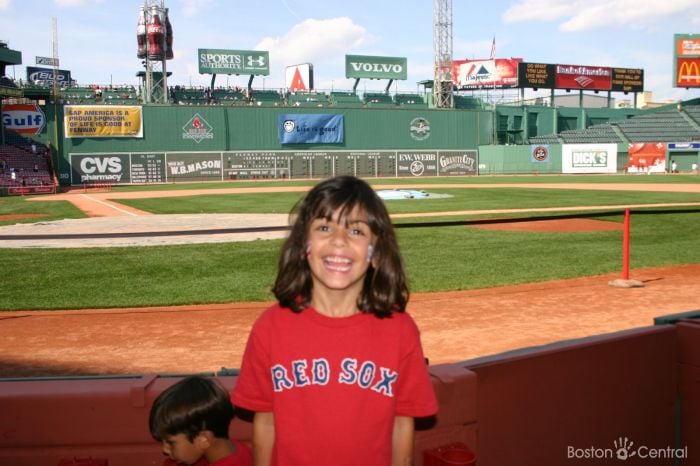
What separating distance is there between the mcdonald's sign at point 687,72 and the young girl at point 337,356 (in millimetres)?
77480

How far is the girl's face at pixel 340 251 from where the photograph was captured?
7.65 feet

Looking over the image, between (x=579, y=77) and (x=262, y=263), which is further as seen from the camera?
(x=579, y=77)

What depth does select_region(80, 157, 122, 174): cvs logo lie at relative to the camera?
51781 millimetres

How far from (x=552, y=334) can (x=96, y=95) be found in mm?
59926

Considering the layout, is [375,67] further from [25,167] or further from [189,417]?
[189,417]

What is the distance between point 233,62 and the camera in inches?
2795

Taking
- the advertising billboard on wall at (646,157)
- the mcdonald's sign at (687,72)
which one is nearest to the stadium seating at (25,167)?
the advertising billboard on wall at (646,157)

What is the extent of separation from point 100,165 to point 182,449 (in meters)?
54.0

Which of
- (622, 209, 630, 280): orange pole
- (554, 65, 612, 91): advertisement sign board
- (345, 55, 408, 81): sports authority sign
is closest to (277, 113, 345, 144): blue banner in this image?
(345, 55, 408, 81): sports authority sign

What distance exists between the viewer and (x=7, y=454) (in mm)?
2410

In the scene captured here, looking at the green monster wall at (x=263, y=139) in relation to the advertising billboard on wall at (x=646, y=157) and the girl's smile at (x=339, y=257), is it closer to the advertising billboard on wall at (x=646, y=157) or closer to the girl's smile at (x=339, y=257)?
the advertising billboard on wall at (x=646, y=157)

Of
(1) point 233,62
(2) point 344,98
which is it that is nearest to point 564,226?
(2) point 344,98

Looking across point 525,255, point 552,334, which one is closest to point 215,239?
point 525,255
